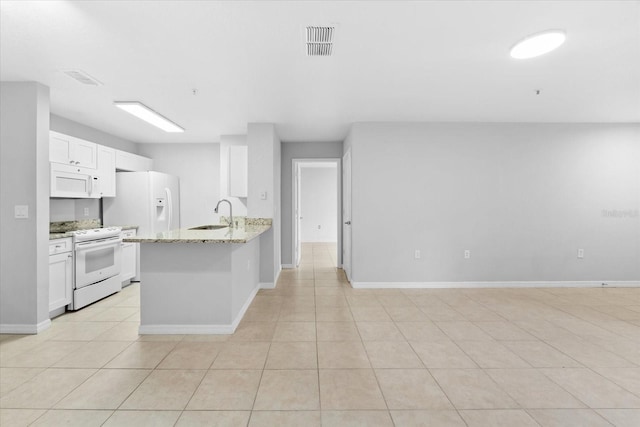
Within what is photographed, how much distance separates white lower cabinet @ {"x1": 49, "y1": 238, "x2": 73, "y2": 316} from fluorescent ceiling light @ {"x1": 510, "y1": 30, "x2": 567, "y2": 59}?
4.87 meters

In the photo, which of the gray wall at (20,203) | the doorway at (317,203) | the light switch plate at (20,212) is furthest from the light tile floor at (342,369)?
the doorway at (317,203)

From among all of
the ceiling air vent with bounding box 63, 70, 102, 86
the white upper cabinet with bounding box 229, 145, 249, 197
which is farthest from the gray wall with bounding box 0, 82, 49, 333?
the white upper cabinet with bounding box 229, 145, 249, 197

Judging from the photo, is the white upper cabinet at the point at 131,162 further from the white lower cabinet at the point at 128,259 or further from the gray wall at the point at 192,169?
the white lower cabinet at the point at 128,259

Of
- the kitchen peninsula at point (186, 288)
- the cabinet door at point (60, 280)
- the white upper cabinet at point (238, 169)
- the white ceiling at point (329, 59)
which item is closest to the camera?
the white ceiling at point (329, 59)

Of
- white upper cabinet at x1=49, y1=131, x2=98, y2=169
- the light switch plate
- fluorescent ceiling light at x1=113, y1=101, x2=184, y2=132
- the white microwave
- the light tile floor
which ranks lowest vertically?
the light tile floor

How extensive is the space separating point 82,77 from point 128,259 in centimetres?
283

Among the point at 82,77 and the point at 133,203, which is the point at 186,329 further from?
the point at 133,203

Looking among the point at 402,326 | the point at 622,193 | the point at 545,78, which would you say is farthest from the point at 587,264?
the point at 402,326

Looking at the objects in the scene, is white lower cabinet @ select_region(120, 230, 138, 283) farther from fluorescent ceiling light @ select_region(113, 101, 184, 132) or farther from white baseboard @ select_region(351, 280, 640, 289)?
white baseboard @ select_region(351, 280, 640, 289)

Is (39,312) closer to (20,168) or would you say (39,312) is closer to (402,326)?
(20,168)

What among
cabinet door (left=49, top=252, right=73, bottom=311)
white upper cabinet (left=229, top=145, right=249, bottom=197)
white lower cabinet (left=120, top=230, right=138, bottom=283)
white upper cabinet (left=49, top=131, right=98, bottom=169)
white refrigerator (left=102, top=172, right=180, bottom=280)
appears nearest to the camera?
cabinet door (left=49, top=252, right=73, bottom=311)

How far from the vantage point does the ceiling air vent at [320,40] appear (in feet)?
7.16

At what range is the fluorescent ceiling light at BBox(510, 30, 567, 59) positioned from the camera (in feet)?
7.38

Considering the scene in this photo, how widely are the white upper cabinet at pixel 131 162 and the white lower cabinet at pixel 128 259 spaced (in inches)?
43.4
